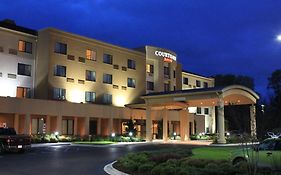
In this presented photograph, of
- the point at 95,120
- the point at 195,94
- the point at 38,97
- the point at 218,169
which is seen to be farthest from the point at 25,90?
the point at 218,169

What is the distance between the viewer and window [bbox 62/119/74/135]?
45.0m

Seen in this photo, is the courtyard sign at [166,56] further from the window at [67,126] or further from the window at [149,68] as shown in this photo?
the window at [67,126]

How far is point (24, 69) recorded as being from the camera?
44.2 metres

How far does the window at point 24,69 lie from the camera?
143 feet

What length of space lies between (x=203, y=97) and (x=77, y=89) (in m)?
15.7

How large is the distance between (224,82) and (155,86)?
2852 centimetres

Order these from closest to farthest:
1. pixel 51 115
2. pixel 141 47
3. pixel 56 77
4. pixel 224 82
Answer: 1. pixel 51 115
2. pixel 56 77
3. pixel 141 47
4. pixel 224 82

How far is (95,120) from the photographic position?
48875 mm

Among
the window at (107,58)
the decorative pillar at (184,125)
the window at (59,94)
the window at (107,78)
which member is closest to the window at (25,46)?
the window at (59,94)

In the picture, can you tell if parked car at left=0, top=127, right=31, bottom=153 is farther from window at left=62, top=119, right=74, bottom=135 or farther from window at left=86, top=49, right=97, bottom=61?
window at left=86, top=49, right=97, bottom=61

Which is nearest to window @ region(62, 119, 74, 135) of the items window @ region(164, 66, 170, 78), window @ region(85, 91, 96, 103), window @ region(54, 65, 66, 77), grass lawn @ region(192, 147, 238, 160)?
A: window @ region(85, 91, 96, 103)

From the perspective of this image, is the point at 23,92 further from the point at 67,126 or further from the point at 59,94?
the point at 67,126

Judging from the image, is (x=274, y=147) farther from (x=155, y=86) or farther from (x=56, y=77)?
(x=155, y=86)

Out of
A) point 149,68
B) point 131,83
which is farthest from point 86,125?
point 149,68
